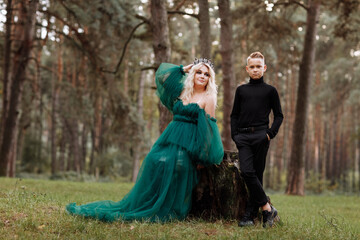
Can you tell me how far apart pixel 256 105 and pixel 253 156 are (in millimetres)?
657

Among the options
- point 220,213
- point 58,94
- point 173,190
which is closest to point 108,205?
point 173,190

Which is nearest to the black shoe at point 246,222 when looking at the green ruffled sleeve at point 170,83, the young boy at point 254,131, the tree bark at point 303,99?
the young boy at point 254,131

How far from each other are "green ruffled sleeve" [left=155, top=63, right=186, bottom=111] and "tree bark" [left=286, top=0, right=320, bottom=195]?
914cm

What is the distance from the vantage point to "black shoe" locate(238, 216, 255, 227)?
15.5 feet

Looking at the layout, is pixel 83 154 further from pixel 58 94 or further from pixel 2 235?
pixel 2 235

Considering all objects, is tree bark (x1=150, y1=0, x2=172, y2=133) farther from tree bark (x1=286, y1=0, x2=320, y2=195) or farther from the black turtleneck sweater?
tree bark (x1=286, y1=0, x2=320, y2=195)

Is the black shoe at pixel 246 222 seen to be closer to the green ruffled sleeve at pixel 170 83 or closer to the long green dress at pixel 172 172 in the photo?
the long green dress at pixel 172 172

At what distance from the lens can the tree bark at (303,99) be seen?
531 inches

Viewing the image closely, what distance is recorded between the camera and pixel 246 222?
4.74 m

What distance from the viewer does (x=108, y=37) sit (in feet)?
42.9

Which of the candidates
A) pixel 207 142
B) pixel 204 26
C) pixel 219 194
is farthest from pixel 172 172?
pixel 204 26

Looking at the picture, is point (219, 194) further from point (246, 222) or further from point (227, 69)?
point (227, 69)

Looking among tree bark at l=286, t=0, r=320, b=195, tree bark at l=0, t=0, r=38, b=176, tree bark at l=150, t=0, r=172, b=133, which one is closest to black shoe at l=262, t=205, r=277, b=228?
tree bark at l=150, t=0, r=172, b=133

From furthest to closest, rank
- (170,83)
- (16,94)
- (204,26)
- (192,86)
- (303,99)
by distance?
(303,99) → (16,94) → (204,26) → (170,83) → (192,86)
